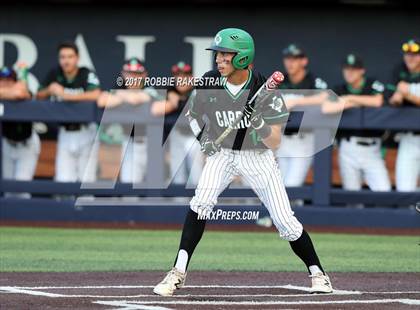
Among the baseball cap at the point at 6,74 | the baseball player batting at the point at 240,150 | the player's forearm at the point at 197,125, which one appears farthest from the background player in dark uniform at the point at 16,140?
the baseball player batting at the point at 240,150

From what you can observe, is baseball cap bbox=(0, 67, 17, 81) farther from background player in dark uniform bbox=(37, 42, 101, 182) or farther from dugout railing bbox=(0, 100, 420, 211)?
background player in dark uniform bbox=(37, 42, 101, 182)

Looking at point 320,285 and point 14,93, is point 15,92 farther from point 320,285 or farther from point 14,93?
point 320,285

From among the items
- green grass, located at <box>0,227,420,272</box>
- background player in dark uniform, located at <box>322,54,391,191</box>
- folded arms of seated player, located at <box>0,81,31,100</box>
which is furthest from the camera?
folded arms of seated player, located at <box>0,81,31,100</box>

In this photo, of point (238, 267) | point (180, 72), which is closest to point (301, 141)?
point (180, 72)

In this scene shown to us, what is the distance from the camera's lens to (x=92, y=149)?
40.4 feet

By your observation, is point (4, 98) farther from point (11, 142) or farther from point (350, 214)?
point (350, 214)

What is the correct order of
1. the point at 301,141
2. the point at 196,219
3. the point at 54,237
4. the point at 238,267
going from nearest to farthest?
the point at 196,219, the point at 238,267, the point at 54,237, the point at 301,141

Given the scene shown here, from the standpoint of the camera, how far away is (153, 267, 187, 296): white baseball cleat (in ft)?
21.6

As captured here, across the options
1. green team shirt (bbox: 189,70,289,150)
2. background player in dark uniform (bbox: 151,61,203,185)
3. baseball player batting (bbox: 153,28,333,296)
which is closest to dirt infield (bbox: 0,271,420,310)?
baseball player batting (bbox: 153,28,333,296)

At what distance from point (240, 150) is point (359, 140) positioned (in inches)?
219

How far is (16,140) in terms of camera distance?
489 inches

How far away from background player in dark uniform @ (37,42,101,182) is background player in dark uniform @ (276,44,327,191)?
220 cm

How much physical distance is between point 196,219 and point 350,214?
18.8ft
